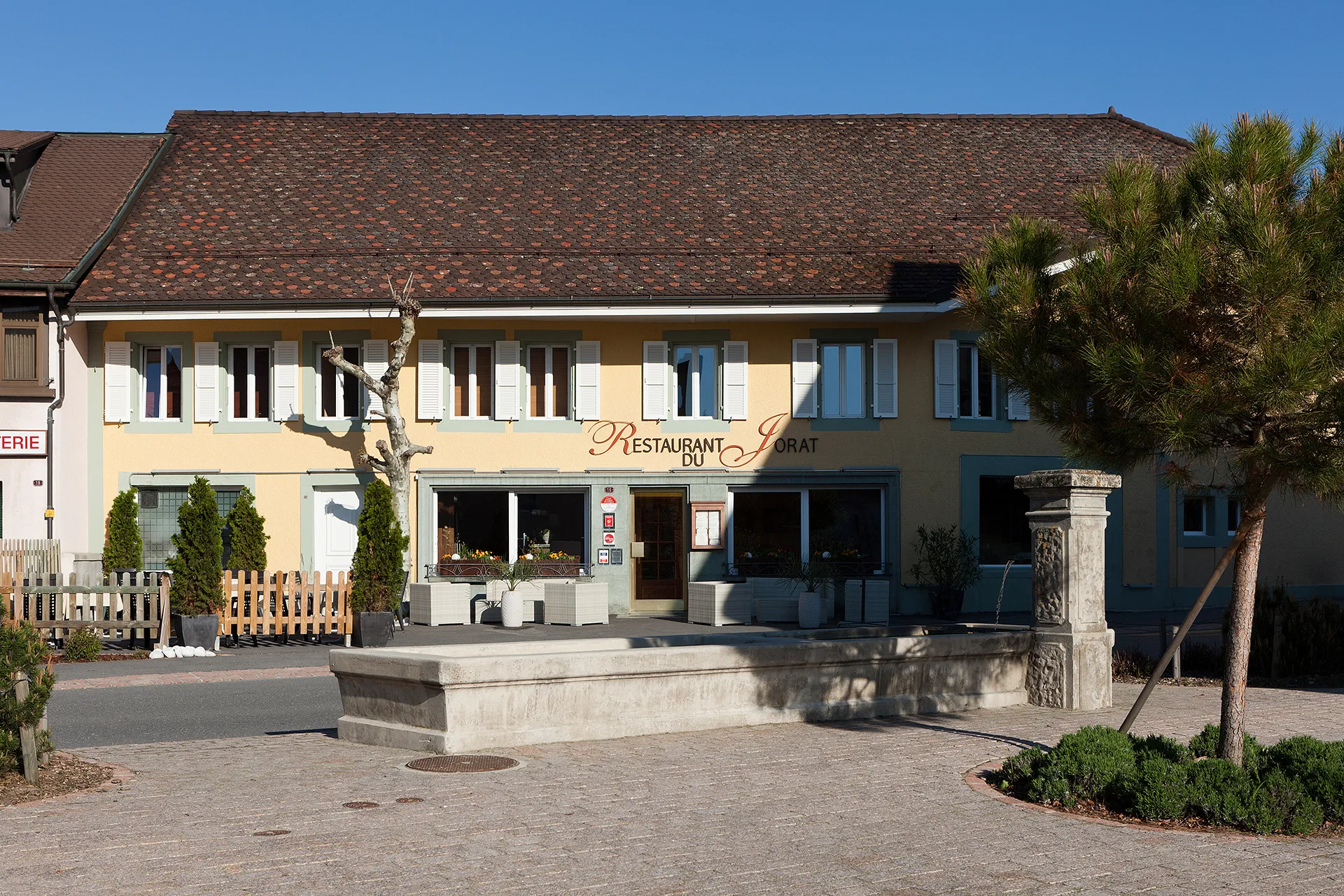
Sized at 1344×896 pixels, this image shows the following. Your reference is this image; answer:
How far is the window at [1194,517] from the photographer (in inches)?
1056

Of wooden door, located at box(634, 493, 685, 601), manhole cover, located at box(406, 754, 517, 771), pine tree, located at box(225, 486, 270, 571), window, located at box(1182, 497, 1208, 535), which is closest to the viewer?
manhole cover, located at box(406, 754, 517, 771)

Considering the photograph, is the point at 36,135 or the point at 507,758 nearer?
the point at 507,758

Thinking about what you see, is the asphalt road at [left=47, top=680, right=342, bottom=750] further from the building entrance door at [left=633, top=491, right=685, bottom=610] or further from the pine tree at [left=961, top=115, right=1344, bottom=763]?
the building entrance door at [left=633, top=491, right=685, bottom=610]

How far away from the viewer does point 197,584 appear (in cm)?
2002

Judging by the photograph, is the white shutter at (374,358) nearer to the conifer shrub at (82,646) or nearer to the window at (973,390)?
the conifer shrub at (82,646)

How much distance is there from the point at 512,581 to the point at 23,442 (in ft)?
27.4

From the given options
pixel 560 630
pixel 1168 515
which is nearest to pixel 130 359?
pixel 560 630

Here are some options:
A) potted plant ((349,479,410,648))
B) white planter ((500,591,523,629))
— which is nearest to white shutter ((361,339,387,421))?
potted plant ((349,479,410,648))

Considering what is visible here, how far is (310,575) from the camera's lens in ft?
70.9

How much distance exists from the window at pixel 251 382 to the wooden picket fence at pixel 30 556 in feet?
12.7

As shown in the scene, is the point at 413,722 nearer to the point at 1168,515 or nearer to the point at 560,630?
the point at 560,630

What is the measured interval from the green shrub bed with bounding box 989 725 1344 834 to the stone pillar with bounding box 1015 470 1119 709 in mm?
3357

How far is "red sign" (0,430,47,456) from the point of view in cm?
2388

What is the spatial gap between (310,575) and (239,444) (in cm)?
452
